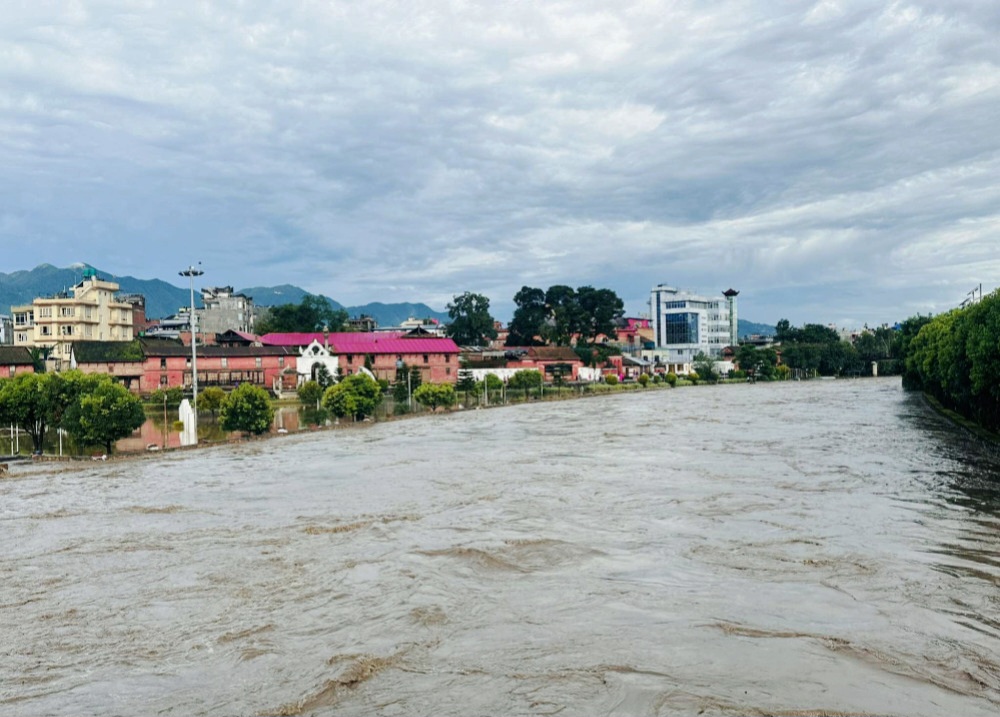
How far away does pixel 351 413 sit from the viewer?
30969mm

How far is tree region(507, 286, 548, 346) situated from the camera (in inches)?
2837

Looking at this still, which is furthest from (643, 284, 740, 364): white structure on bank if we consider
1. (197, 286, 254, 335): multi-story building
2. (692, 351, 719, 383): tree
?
(197, 286, 254, 335): multi-story building

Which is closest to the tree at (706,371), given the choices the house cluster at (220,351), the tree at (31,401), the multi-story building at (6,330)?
the house cluster at (220,351)

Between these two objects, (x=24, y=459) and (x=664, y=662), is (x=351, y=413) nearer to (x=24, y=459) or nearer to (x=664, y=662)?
(x=24, y=459)

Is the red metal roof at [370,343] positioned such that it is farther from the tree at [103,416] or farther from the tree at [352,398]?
the tree at [103,416]

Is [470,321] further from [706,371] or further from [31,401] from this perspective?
[31,401]

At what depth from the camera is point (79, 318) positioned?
49.7 meters

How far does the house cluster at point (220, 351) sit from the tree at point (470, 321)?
424cm

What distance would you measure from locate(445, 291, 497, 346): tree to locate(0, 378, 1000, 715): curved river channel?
50141 millimetres

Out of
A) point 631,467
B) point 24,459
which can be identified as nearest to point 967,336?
point 631,467

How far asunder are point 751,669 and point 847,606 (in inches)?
79.8

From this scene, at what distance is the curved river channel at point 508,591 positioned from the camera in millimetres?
6020

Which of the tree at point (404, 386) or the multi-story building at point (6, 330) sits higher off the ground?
the multi-story building at point (6, 330)

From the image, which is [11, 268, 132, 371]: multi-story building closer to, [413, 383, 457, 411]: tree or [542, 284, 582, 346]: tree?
[413, 383, 457, 411]: tree
